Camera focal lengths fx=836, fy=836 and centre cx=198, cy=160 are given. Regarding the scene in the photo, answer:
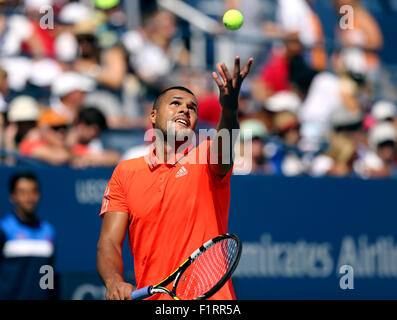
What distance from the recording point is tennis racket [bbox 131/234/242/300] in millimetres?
4160

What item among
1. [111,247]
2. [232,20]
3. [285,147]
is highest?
[285,147]

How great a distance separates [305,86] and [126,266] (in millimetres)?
3657

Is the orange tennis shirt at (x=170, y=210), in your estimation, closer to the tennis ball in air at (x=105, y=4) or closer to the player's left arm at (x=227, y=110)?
the player's left arm at (x=227, y=110)

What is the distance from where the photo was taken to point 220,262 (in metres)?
4.35

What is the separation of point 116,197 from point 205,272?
0.64 meters

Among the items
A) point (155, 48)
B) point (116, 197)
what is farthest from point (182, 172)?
point (155, 48)

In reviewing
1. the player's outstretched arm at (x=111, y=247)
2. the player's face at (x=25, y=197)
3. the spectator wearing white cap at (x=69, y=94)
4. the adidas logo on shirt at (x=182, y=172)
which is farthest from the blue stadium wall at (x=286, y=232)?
the adidas logo on shirt at (x=182, y=172)

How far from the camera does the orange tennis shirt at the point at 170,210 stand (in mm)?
4312

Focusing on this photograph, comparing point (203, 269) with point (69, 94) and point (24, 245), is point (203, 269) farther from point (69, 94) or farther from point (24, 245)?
point (69, 94)

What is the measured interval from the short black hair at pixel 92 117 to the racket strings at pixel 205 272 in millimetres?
3854

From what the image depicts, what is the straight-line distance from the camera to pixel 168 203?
14.2 feet

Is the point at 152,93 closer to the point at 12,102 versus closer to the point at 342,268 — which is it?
the point at 12,102
